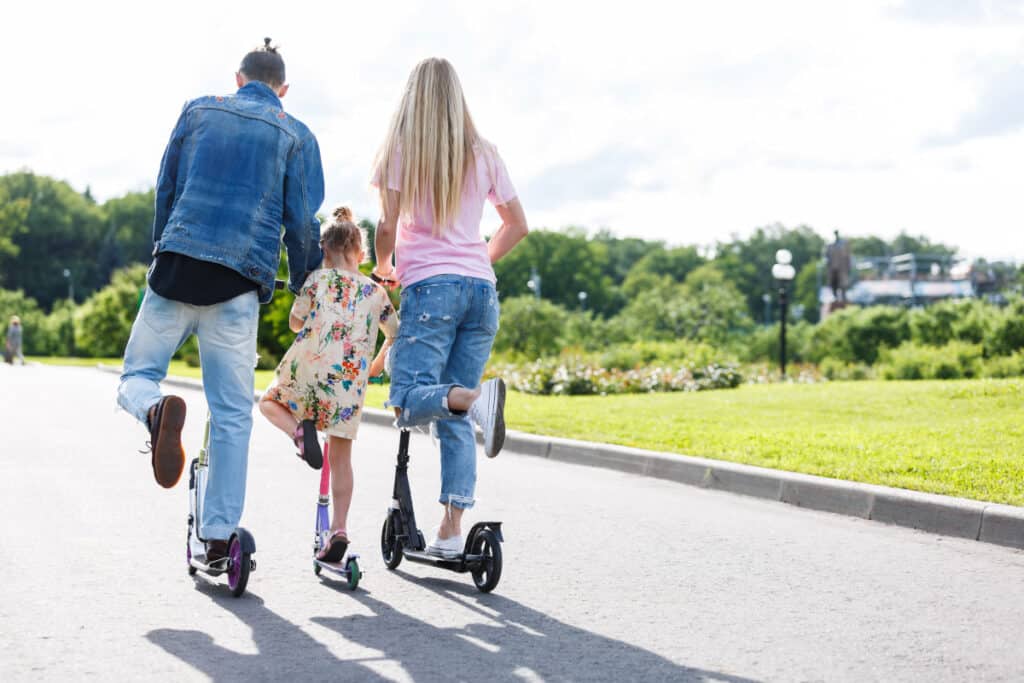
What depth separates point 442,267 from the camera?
5027 mm

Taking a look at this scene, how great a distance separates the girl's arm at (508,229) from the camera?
207 inches

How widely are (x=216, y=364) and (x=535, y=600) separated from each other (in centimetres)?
148

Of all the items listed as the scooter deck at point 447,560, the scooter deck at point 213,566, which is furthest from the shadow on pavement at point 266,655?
the scooter deck at point 447,560

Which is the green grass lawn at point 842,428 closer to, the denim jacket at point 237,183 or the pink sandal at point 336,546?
the pink sandal at point 336,546

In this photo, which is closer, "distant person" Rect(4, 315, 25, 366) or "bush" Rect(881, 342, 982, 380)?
"bush" Rect(881, 342, 982, 380)

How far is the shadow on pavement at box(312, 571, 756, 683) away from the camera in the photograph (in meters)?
3.77

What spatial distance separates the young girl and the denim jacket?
245 mm

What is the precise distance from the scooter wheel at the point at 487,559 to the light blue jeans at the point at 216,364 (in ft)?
3.09

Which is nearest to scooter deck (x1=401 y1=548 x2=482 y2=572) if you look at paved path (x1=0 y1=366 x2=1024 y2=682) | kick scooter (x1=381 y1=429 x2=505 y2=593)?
kick scooter (x1=381 y1=429 x2=505 y2=593)

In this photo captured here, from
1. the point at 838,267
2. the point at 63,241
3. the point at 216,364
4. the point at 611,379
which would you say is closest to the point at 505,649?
the point at 216,364

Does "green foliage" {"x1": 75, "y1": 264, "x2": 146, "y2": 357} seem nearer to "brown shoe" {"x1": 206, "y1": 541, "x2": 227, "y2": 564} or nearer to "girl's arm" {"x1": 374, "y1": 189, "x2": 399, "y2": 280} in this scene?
"girl's arm" {"x1": 374, "y1": 189, "x2": 399, "y2": 280}

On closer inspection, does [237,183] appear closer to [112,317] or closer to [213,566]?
[213,566]

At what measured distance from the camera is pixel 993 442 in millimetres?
9773

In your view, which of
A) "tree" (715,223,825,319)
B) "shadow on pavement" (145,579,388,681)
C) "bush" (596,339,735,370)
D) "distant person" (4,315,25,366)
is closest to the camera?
"shadow on pavement" (145,579,388,681)
